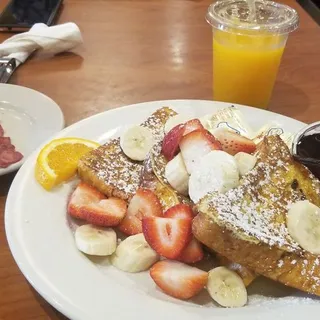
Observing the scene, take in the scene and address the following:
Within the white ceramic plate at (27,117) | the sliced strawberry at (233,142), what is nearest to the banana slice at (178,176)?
the sliced strawberry at (233,142)

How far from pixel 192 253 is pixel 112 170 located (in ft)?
1.19

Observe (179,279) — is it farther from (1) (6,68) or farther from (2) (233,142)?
(1) (6,68)

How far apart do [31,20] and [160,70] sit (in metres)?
0.77

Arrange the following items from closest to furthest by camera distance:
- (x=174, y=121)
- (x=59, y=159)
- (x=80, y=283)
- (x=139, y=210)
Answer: (x=80, y=283), (x=139, y=210), (x=59, y=159), (x=174, y=121)

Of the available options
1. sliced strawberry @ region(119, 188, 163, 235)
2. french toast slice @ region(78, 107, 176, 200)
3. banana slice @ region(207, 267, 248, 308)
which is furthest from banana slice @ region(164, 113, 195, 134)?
banana slice @ region(207, 267, 248, 308)

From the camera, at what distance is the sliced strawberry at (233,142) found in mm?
1335

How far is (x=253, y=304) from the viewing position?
3.47 ft

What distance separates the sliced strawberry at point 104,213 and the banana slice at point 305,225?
404mm

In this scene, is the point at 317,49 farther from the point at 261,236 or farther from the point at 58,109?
the point at 261,236

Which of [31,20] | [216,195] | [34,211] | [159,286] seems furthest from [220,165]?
[31,20]

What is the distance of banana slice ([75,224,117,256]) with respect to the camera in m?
1.13

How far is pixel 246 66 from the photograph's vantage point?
5.86ft

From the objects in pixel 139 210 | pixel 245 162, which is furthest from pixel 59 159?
pixel 245 162

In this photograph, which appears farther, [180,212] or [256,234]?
[180,212]
